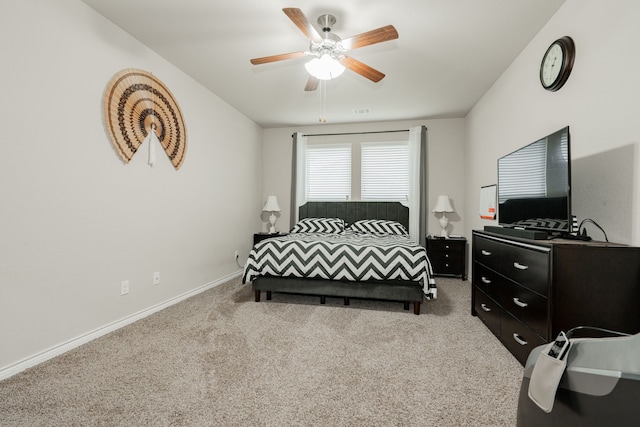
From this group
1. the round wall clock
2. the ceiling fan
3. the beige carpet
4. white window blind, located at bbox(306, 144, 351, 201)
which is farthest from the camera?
white window blind, located at bbox(306, 144, 351, 201)

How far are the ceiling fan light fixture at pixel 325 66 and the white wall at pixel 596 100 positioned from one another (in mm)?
1648

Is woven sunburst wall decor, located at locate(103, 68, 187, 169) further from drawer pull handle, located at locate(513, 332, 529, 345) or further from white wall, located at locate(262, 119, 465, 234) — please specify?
drawer pull handle, located at locate(513, 332, 529, 345)

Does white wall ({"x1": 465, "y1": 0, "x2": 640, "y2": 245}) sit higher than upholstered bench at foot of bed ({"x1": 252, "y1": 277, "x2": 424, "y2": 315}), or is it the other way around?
white wall ({"x1": 465, "y1": 0, "x2": 640, "y2": 245})

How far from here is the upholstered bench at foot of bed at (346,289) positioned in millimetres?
2805

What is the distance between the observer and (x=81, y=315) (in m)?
2.16

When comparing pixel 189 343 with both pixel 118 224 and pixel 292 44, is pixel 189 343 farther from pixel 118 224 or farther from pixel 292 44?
pixel 292 44

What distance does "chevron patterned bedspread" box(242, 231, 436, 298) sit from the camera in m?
2.78

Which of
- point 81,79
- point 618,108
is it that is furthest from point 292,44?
point 618,108

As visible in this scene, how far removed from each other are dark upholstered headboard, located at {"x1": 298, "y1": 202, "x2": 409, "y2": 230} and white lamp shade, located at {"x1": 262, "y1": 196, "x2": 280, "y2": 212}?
17.2 inches

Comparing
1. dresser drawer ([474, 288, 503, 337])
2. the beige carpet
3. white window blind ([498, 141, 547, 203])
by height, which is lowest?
the beige carpet

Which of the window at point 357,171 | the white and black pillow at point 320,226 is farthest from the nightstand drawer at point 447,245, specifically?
the white and black pillow at point 320,226

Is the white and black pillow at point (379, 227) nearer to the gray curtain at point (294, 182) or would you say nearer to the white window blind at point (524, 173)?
the gray curtain at point (294, 182)

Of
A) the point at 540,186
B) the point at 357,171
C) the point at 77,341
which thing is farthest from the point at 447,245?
the point at 77,341

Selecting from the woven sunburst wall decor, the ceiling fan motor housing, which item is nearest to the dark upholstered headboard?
the woven sunburst wall decor
